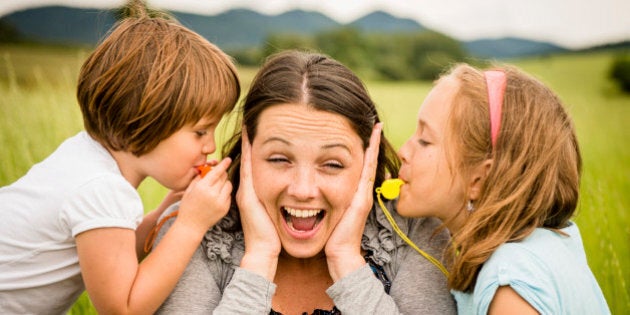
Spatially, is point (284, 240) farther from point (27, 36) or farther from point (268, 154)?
point (27, 36)

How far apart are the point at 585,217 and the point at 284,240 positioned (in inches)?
123

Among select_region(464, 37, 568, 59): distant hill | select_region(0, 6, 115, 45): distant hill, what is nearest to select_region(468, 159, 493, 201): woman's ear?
select_region(0, 6, 115, 45): distant hill

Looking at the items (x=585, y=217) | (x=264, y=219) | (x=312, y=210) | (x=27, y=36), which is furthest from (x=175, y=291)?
(x=27, y=36)

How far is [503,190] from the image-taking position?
2748mm

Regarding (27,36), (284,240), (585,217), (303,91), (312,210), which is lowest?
(27,36)

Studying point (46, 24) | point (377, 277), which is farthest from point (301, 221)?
point (46, 24)

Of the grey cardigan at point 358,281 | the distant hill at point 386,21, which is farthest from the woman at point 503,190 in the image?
the distant hill at point 386,21

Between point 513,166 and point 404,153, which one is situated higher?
point 513,166

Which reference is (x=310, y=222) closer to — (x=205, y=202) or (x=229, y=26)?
(x=205, y=202)

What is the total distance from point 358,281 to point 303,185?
522 mm

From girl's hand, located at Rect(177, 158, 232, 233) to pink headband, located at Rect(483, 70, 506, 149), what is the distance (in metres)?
1.36

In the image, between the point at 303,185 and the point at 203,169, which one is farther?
the point at 203,169

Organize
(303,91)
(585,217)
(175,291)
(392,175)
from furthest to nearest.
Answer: (585,217), (392,175), (303,91), (175,291)

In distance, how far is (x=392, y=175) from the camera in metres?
3.40
